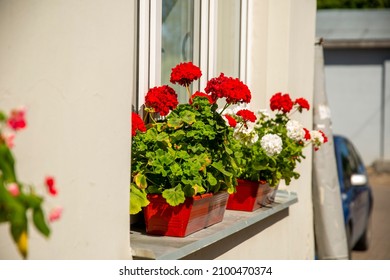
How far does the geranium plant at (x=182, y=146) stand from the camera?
309cm

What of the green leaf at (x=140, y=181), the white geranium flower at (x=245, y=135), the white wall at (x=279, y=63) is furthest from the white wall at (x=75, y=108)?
the white wall at (x=279, y=63)

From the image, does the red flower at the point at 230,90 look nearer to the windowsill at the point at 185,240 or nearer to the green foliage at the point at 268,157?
the green foliage at the point at 268,157

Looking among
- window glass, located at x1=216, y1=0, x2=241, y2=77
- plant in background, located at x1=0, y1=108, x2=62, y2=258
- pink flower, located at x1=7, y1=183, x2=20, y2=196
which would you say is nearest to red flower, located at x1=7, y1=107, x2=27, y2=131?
plant in background, located at x1=0, y1=108, x2=62, y2=258

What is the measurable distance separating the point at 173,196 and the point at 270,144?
132cm

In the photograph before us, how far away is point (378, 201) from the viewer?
15305 mm

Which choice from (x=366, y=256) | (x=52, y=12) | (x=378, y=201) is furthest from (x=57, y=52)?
(x=378, y=201)

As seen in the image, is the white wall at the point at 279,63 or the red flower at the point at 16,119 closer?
the red flower at the point at 16,119

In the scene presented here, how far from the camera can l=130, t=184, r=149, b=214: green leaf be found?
9.91 ft

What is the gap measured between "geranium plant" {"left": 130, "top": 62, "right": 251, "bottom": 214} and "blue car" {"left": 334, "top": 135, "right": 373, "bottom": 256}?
4683 millimetres

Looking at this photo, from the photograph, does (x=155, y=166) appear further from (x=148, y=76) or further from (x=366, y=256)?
(x=366, y=256)

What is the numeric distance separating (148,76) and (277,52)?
1801mm

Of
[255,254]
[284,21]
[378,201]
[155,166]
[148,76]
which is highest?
[284,21]

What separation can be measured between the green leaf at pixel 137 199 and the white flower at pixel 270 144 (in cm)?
132

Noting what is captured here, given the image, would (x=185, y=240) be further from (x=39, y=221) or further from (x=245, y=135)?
(x=39, y=221)
